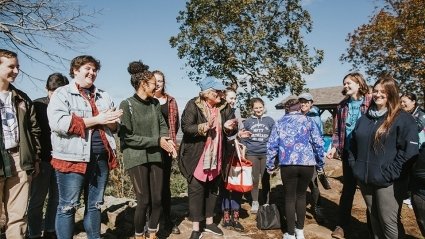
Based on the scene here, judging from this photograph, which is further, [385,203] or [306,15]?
[306,15]

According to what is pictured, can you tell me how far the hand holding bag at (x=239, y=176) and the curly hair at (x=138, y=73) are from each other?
1594 millimetres

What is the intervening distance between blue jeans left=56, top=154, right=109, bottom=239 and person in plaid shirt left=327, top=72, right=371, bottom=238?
2930mm

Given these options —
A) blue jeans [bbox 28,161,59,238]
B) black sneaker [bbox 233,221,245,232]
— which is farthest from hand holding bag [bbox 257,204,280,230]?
blue jeans [bbox 28,161,59,238]

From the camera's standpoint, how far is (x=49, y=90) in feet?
13.2

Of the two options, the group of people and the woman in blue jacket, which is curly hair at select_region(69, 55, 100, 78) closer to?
the group of people

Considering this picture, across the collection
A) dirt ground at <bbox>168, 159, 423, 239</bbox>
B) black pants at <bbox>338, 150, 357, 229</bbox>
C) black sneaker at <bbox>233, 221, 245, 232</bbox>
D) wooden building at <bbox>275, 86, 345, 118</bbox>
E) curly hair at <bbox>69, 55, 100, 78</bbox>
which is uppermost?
wooden building at <bbox>275, 86, 345, 118</bbox>

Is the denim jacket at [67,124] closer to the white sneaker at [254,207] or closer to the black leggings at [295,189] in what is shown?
the black leggings at [295,189]

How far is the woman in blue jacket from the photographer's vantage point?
10.4ft

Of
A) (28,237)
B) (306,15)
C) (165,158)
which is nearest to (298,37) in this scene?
(306,15)

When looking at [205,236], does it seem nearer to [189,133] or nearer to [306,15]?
[189,133]

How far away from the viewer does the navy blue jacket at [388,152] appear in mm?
3154

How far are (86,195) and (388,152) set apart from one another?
119 inches

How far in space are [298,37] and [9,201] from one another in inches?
622

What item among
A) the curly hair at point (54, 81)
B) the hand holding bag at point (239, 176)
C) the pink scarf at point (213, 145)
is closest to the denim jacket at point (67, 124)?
the curly hair at point (54, 81)
